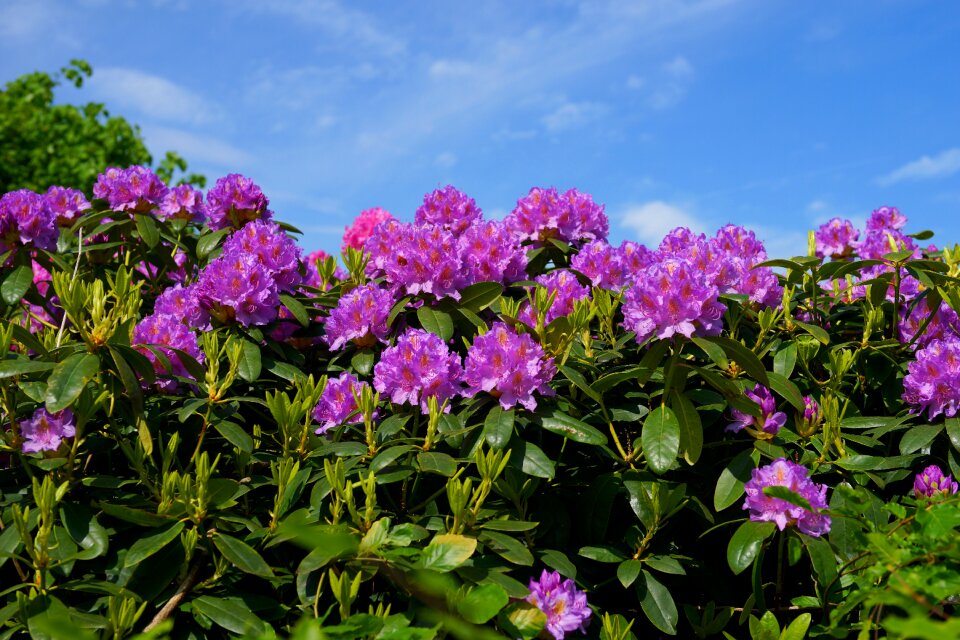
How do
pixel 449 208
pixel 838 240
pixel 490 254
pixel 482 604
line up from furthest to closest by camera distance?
1. pixel 838 240
2. pixel 449 208
3. pixel 490 254
4. pixel 482 604

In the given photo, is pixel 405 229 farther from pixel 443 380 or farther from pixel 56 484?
pixel 56 484

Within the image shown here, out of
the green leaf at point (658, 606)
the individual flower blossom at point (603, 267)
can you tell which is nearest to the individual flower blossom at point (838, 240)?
the individual flower blossom at point (603, 267)

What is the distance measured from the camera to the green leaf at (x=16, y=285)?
278 centimetres

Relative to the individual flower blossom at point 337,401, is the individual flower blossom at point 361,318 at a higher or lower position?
higher

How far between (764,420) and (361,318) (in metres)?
1.13

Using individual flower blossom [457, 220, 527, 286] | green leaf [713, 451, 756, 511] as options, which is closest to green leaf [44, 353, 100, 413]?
individual flower blossom [457, 220, 527, 286]

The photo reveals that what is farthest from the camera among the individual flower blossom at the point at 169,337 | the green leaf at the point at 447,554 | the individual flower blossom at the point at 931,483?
the individual flower blossom at the point at 169,337

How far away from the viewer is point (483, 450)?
2.02 meters

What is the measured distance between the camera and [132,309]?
2.14m

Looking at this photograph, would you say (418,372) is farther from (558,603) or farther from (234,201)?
(234,201)

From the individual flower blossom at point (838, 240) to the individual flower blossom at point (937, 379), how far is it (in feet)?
5.08

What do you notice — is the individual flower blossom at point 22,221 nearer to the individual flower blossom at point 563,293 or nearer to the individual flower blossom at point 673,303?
the individual flower blossom at point 563,293

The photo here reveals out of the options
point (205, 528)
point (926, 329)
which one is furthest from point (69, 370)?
point (926, 329)

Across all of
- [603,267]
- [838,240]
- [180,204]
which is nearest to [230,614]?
[603,267]
